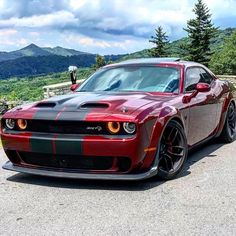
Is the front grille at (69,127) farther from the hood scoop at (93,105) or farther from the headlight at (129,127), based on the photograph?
the hood scoop at (93,105)

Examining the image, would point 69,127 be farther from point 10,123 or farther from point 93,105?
point 10,123

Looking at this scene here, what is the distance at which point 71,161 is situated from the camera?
15.8 feet

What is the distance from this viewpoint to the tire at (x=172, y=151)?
514 cm

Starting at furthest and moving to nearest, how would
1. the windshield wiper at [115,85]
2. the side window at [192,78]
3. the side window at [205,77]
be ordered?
the side window at [205,77] → the side window at [192,78] → the windshield wiper at [115,85]

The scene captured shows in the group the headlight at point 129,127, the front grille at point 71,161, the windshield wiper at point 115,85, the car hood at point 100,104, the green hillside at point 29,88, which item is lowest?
the green hillside at point 29,88

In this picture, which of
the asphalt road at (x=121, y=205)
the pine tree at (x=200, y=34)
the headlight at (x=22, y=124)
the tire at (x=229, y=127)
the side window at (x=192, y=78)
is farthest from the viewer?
the pine tree at (x=200, y=34)

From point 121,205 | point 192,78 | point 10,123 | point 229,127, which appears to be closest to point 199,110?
point 192,78

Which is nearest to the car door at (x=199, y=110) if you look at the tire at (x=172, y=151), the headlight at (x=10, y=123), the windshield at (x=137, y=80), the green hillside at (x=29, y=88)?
the windshield at (x=137, y=80)

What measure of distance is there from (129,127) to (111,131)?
0.18 meters

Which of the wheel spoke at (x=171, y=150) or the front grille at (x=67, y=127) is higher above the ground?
the front grille at (x=67, y=127)

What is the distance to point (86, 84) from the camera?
254 inches

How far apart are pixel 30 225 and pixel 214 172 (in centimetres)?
248

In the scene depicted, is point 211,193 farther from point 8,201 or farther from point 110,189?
point 8,201

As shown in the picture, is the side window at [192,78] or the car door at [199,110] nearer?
the car door at [199,110]
